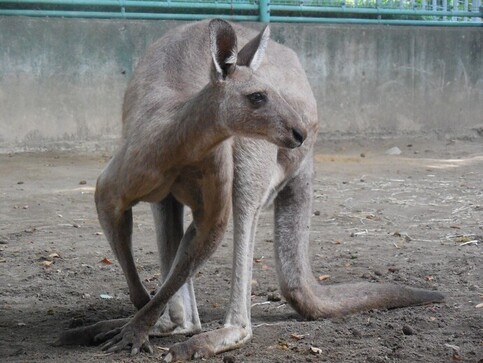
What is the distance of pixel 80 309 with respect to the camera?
189 inches

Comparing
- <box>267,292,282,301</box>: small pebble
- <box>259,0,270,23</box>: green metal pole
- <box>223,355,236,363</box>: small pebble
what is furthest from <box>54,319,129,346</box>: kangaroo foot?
<box>259,0,270,23</box>: green metal pole

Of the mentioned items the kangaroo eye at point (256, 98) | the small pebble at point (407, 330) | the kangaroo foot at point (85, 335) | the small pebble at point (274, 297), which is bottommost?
the small pebble at point (274, 297)

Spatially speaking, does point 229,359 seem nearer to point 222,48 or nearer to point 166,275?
point 166,275

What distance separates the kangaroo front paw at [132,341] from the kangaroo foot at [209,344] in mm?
159

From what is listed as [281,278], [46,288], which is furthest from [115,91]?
[281,278]

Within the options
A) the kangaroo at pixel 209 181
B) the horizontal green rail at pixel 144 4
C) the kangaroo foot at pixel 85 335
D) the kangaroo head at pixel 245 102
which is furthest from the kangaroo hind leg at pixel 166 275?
the horizontal green rail at pixel 144 4

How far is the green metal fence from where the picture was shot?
32.5 ft

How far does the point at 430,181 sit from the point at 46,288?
4727mm

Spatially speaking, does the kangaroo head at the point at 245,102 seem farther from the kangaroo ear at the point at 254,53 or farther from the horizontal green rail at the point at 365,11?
the horizontal green rail at the point at 365,11

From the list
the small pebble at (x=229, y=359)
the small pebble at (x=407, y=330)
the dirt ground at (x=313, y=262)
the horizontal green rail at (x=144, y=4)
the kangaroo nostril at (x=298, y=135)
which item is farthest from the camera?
the horizontal green rail at (x=144, y=4)

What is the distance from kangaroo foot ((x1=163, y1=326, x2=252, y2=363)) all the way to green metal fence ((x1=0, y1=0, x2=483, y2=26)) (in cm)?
644

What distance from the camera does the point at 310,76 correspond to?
1092 cm

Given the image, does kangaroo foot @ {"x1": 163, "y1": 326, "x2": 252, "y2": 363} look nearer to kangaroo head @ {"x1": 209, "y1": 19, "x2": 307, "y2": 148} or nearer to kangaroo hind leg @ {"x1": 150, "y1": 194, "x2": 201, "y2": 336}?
kangaroo hind leg @ {"x1": 150, "y1": 194, "x2": 201, "y2": 336}

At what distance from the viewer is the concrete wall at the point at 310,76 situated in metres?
9.58
